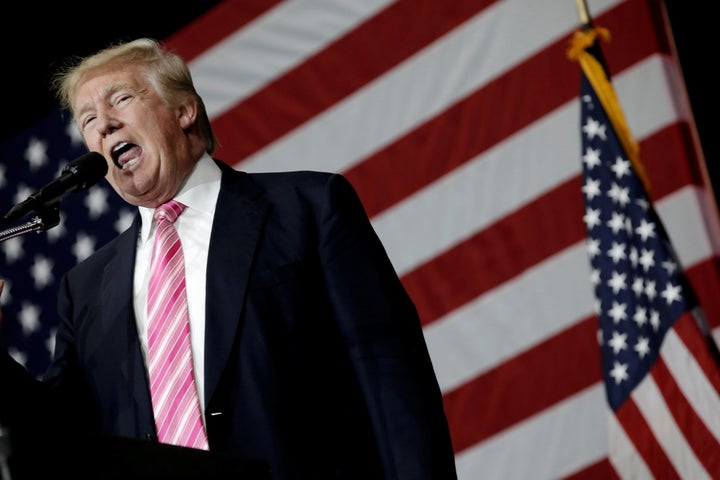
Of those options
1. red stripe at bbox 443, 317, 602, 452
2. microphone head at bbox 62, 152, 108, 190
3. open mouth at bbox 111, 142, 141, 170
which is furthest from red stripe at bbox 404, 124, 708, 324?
microphone head at bbox 62, 152, 108, 190

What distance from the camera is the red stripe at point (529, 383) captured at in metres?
3.18

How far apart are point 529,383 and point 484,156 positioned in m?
0.67

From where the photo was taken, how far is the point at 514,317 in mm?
3215

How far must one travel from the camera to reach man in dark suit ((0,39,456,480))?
5.91 ft

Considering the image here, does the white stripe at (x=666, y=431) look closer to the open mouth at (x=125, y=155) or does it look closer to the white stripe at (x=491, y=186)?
the white stripe at (x=491, y=186)

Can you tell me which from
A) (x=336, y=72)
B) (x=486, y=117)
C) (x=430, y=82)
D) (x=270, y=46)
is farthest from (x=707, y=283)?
(x=270, y=46)

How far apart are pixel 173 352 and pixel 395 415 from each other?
0.38 metres

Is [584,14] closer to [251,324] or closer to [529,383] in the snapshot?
[529,383]

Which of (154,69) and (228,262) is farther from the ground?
(154,69)

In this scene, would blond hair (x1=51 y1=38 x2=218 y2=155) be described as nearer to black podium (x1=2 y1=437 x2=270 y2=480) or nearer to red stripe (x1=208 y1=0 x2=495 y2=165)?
black podium (x1=2 y1=437 x2=270 y2=480)

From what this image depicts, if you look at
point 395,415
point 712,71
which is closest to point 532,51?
point 712,71

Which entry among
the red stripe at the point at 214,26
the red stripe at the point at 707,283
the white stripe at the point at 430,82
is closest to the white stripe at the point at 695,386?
the red stripe at the point at 707,283

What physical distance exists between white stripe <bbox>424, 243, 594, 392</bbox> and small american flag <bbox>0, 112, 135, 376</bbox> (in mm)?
1122

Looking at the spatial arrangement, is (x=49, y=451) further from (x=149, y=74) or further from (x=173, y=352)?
(x=149, y=74)
